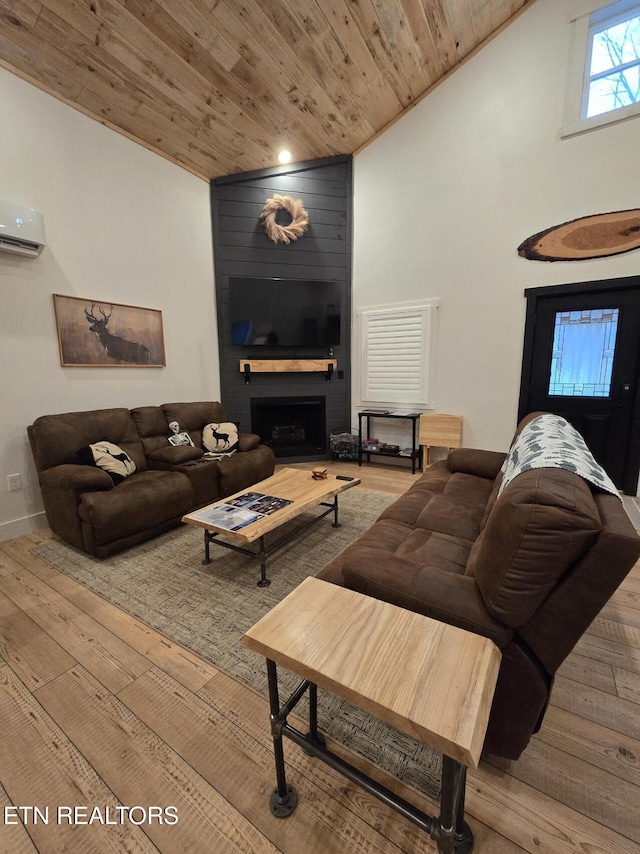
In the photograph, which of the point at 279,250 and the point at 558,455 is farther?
the point at 279,250

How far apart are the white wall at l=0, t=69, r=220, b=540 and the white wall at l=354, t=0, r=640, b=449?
215 centimetres

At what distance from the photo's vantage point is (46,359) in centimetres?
287

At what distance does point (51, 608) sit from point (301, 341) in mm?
3479

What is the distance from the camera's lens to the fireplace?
4.61 metres

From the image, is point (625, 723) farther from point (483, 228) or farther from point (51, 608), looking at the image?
point (483, 228)

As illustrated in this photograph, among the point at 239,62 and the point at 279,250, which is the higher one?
the point at 239,62

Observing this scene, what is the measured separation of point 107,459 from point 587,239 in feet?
14.9

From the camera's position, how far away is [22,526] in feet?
8.98

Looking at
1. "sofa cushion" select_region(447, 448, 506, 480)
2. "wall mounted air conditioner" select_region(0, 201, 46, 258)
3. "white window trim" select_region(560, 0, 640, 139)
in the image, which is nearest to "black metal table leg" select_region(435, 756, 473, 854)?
"sofa cushion" select_region(447, 448, 506, 480)

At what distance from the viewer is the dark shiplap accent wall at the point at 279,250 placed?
4.21 metres

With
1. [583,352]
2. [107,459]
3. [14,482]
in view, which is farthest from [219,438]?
[583,352]

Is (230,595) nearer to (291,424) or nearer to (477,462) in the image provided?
(477,462)

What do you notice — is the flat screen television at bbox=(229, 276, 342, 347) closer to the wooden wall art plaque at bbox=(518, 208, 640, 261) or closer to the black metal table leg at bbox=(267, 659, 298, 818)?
the wooden wall art plaque at bbox=(518, 208, 640, 261)

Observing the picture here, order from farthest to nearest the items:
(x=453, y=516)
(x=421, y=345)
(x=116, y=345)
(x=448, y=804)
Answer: (x=421, y=345)
(x=116, y=345)
(x=453, y=516)
(x=448, y=804)
